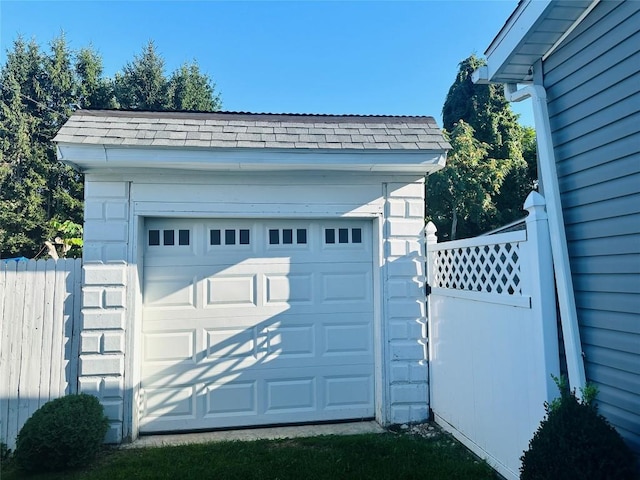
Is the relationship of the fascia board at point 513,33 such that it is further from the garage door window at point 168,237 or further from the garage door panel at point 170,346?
the garage door panel at point 170,346

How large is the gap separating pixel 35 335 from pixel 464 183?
36.2 ft

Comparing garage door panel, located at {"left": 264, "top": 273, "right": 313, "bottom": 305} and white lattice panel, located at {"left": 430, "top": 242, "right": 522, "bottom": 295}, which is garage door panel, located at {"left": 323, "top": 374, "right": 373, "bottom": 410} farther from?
white lattice panel, located at {"left": 430, "top": 242, "right": 522, "bottom": 295}

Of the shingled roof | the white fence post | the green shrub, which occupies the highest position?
the shingled roof

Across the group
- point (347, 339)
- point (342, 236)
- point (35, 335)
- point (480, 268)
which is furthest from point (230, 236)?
point (480, 268)

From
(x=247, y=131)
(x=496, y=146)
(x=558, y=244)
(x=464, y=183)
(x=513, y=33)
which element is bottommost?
(x=558, y=244)

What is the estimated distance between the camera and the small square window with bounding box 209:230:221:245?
4426 millimetres

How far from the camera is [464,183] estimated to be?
1203 cm

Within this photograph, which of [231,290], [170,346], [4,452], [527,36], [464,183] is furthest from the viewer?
[464,183]

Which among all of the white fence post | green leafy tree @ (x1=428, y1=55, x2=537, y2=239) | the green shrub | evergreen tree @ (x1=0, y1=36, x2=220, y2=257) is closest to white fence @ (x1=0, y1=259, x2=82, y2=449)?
the green shrub

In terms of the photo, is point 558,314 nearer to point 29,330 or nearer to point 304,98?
point 29,330

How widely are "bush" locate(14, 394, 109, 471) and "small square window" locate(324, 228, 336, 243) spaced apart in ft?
9.14

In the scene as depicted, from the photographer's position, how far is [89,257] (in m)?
4.04

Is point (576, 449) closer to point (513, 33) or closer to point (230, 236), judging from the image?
point (513, 33)

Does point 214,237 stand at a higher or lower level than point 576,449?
higher
